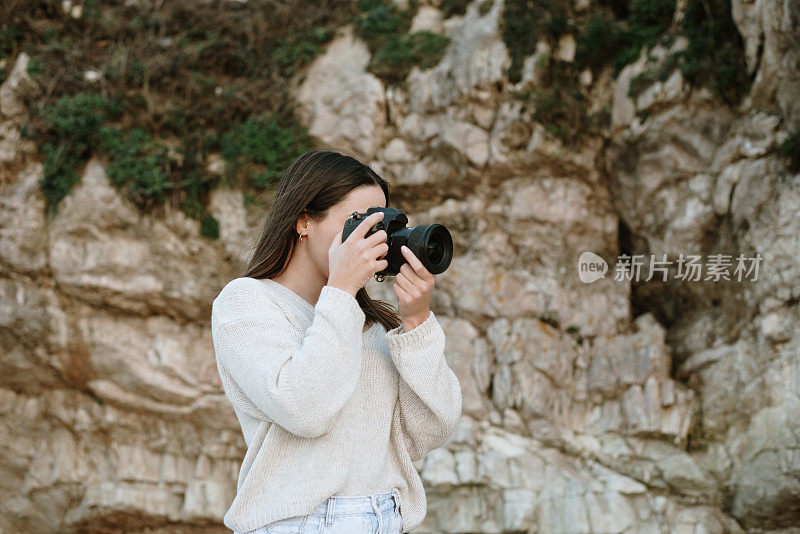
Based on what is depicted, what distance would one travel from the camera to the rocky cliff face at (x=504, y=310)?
532cm

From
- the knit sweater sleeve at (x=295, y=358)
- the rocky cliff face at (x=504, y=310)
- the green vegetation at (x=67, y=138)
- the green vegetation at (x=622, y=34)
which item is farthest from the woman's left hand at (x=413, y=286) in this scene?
the green vegetation at (x=67, y=138)

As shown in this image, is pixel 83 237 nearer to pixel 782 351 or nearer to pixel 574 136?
pixel 574 136

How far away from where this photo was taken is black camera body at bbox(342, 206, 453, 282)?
1714mm

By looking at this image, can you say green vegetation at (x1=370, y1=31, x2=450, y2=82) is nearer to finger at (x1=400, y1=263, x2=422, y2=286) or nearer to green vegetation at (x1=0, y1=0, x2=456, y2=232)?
green vegetation at (x1=0, y1=0, x2=456, y2=232)

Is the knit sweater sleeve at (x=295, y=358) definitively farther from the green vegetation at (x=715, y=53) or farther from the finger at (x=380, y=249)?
the green vegetation at (x=715, y=53)

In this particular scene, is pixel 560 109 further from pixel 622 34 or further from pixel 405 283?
pixel 405 283

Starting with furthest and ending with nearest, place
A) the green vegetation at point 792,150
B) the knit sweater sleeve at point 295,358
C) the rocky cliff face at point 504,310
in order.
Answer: the rocky cliff face at point 504,310 → the green vegetation at point 792,150 → the knit sweater sleeve at point 295,358

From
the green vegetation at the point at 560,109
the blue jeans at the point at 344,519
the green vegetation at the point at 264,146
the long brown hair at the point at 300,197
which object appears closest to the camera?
the blue jeans at the point at 344,519

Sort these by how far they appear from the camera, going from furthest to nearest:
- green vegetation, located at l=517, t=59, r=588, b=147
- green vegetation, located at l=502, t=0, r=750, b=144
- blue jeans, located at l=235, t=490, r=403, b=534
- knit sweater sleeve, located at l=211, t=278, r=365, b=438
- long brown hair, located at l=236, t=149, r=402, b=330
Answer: green vegetation, located at l=517, t=59, r=588, b=147 < green vegetation, located at l=502, t=0, r=750, b=144 < long brown hair, located at l=236, t=149, r=402, b=330 < blue jeans, located at l=235, t=490, r=403, b=534 < knit sweater sleeve, located at l=211, t=278, r=365, b=438

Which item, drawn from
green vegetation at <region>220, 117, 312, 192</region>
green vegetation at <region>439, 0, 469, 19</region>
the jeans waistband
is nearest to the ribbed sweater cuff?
the jeans waistband

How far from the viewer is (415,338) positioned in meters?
1.77

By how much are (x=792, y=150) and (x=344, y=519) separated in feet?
15.8

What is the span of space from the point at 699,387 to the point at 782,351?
31.7 inches

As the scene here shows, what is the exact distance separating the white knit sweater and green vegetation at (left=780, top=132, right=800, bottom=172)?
4.36 m
